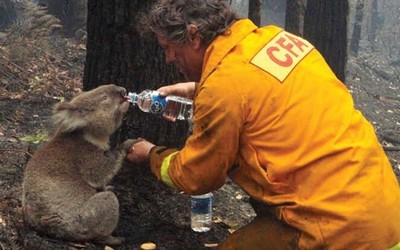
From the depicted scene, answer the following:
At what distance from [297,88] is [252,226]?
103 centimetres

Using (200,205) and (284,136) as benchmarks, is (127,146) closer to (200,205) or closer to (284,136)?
(200,205)

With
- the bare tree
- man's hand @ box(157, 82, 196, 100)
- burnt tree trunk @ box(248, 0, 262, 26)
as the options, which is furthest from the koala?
the bare tree

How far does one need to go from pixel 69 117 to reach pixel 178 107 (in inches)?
34.1

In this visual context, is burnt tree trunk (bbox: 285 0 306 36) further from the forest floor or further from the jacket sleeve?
the jacket sleeve

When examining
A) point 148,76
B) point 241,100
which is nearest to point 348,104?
point 241,100

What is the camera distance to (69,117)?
15.6 ft

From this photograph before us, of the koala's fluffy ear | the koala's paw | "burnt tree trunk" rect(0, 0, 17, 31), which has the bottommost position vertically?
"burnt tree trunk" rect(0, 0, 17, 31)

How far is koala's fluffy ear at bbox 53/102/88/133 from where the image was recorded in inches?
187

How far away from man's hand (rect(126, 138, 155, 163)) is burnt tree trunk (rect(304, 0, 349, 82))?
21.9ft

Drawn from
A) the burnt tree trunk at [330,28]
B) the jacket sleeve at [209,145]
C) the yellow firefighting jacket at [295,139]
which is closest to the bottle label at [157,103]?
the jacket sleeve at [209,145]

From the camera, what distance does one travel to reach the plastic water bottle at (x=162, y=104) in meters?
4.78

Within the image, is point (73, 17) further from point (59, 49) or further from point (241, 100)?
point (241, 100)

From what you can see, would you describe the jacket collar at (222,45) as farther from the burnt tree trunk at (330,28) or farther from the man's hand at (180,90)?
the burnt tree trunk at (330,28)

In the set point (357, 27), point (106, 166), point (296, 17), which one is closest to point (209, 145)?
point (106, 166)
